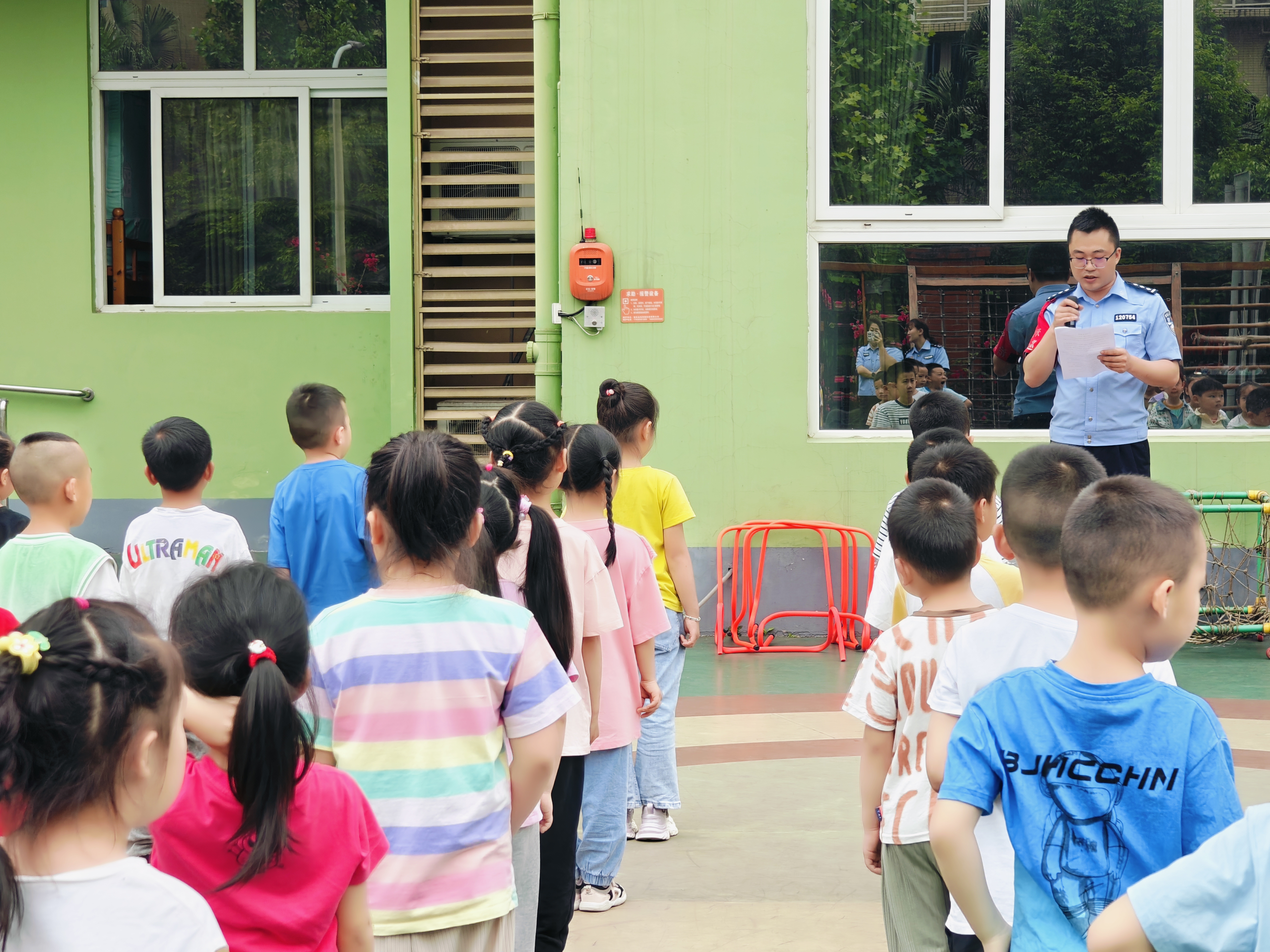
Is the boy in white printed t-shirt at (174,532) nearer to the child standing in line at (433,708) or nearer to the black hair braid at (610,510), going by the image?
the black hair braid at (610,510)

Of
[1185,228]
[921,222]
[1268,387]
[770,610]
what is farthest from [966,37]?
[770,610]

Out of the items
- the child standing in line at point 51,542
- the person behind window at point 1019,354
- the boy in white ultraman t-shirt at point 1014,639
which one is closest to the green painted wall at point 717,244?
the person behind window at point 1019,354

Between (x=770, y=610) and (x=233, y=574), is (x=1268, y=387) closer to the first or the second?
(x=770, y=610)

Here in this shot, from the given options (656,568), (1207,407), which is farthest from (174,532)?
(1207,407)

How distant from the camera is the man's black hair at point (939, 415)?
4.83 m

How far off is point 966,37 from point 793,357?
2.35 m

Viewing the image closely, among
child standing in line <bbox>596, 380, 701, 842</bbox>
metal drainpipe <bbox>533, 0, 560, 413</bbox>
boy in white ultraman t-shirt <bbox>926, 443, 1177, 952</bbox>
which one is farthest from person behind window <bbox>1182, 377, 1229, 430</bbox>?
boy in white ultraman t-shirt <bbox>926, 443, 1177, 952</bbox>

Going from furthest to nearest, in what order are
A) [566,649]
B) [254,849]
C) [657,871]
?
[657,871], [566,649], [254,849]

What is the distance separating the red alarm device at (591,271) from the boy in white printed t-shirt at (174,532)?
3882 millimetres

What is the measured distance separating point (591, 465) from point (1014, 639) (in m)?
1.66

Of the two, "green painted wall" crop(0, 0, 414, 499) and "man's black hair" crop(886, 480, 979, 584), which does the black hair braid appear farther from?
"green painted wall" crop(0, 0, 414, 499)

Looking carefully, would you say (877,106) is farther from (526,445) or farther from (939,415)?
(526,445)

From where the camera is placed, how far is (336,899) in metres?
1.95

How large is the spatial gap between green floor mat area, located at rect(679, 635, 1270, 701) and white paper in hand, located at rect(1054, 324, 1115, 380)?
2100 millimetres
